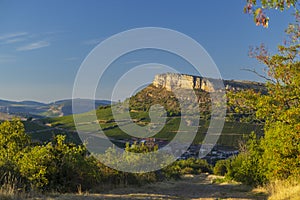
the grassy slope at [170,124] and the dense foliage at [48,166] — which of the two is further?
the grassy slope at [170,124]

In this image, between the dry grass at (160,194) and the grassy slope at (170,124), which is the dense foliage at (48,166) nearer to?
the dry grass at (160,194)

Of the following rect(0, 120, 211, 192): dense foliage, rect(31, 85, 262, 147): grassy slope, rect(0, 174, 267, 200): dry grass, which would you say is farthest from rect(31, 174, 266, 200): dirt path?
rect(31, 85, 262, 147): grassy slope

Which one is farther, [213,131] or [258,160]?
[213,131]

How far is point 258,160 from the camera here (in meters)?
21.3

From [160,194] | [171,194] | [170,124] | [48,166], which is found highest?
[170,124]

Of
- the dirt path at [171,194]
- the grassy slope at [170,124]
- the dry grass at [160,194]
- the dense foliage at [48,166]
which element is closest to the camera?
the dry grass at [160,194]

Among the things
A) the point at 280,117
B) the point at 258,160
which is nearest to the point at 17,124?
the point at 280,117

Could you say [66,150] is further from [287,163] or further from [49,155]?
[287,163]

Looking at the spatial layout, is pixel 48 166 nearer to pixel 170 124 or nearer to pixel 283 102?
pixel 283 102

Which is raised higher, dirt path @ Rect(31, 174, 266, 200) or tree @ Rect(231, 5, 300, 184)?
tree @ Rect(231, 5, 300, 184)

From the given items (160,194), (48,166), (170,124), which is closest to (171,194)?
(160,194)

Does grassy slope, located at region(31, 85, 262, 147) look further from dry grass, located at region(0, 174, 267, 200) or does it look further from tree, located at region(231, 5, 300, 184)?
tree, located at region(231, 5, 300, 184)

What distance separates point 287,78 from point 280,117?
1818 mm

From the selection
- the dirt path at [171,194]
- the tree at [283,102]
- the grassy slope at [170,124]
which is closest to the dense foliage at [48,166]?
the dirt path at [171,194]
